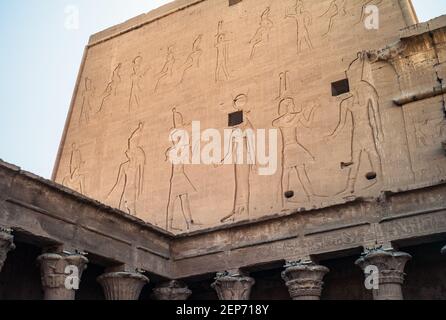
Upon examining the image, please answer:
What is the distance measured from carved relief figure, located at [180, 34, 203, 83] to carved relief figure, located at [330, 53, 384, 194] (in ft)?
13.1

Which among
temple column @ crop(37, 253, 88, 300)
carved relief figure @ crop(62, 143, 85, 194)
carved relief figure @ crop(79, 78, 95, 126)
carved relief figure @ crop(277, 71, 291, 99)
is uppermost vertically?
carved relief figure @ crop(79, 78, 95, 126)

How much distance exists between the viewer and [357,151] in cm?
1033

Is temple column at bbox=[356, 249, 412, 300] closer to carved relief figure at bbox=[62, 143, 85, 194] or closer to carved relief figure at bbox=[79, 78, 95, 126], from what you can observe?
carved relief figure at bbox=[62, 143, 85, 194]

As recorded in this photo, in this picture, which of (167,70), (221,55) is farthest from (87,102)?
(221,55)

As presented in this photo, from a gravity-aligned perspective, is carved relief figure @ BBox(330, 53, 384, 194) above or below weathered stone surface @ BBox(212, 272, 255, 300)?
above

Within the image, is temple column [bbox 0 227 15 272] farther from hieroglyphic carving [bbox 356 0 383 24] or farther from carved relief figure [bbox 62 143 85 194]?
hieroglyphic carving [bbox 356 0 383 24]

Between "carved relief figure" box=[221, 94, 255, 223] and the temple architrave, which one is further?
"carved relief figure" box=[221, 94, 255, 223]

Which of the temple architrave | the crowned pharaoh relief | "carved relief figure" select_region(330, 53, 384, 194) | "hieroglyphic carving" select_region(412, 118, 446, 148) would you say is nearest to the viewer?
the temple architrave

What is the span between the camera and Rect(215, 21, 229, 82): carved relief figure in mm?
13031

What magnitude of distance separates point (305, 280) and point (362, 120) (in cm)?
346

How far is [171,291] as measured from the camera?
9789mm

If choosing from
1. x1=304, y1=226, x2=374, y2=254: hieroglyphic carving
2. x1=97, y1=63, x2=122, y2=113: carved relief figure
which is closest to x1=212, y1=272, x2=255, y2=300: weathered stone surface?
x1=304, y1=226, x2=374, y2=254: hieroglyphic carving

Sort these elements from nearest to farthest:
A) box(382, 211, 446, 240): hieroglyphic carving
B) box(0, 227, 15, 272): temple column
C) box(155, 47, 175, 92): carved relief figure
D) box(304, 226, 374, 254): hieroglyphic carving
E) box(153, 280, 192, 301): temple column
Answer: box(0, 227, 15, 272): temple column
box(382, 211, 446, 240): hieroglyphic carving
box(304, 226, 374, 254): hieroglyphic carving
box(153, 280, 192, 301): temple column
box(155, 47, 175, 92): carved relief figure

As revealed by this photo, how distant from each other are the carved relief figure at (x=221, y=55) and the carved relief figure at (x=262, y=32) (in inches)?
26.5
